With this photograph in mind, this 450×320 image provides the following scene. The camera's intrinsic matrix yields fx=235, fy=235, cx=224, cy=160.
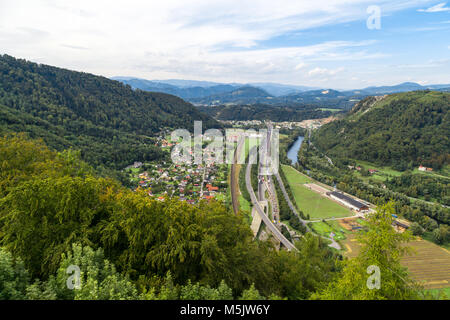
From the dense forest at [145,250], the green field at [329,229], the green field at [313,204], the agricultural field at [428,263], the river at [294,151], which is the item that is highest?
the dense forest at [145,250]

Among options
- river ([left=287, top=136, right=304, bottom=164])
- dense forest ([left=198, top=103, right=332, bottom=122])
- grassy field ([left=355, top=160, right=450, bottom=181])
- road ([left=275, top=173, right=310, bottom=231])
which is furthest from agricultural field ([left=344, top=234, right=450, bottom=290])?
dense forest ([left=198, top=103, right=332, bottom=122])

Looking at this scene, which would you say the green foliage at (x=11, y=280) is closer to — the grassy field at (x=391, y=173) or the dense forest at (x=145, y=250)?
the dense forest at (x=145, y=250)

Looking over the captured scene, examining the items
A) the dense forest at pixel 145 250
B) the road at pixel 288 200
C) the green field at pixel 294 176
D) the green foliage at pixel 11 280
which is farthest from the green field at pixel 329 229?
the green foliage at pixel 11 280

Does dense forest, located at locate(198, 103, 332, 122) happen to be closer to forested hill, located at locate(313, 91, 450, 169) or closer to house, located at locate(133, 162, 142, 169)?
forested hill, located at locate(313, 91, 450, 169)
